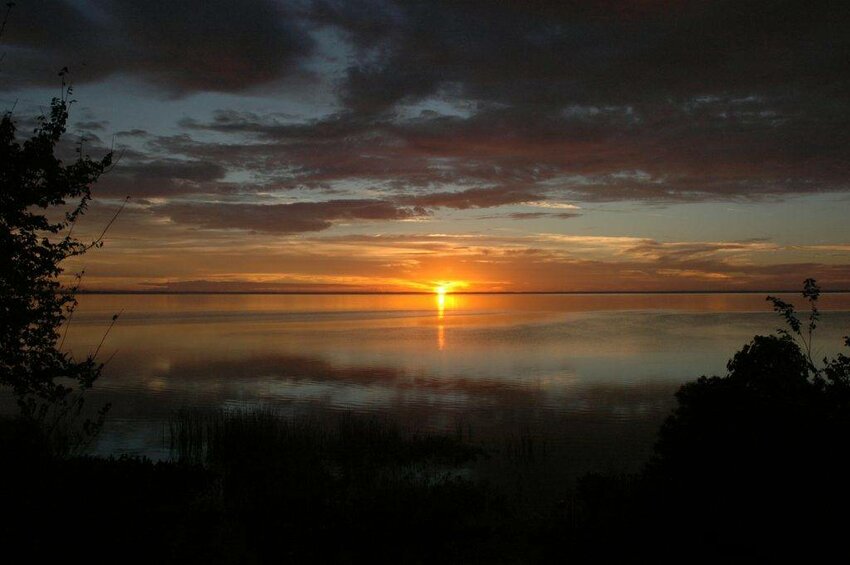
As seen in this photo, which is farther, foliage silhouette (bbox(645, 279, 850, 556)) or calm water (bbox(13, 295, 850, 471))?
calm water (bbox(13, 295, 850, 471))

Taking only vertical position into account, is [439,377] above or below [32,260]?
below

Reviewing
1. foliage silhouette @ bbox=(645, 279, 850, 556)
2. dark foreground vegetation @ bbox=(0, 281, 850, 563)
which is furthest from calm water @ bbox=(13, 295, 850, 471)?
foliage silhouette @ bbox=(645, 279, 850, 556)

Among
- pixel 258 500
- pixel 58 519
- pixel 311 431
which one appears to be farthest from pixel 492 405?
pixel 58 519

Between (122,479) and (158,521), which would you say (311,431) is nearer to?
(122,479)

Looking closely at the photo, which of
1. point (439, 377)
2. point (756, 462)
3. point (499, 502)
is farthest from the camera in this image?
point (439, 377)

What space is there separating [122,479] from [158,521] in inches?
137

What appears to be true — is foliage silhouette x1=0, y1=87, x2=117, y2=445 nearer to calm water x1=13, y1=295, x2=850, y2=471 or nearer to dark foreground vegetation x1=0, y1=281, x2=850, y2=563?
dark foreground vegetation x1=0, y1=281, x2=850, y2=563

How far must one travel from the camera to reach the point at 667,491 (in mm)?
11016

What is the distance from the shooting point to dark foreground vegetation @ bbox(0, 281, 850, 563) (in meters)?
9.56

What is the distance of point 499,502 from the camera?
16.1 meters

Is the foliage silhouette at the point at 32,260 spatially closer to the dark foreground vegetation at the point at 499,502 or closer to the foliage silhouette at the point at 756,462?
the dark foreground vegetation at the point at 499,502

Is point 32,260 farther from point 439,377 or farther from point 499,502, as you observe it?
point 439,377

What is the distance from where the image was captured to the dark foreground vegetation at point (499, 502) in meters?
9.56

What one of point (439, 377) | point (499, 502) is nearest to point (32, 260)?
point (499, 502)
